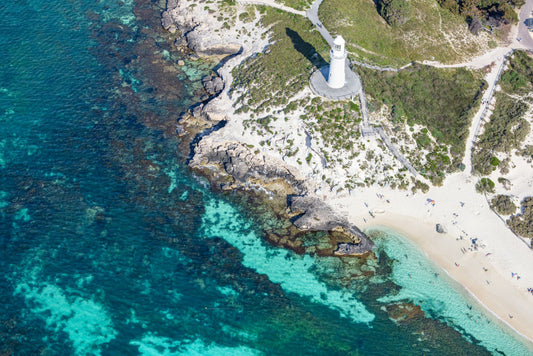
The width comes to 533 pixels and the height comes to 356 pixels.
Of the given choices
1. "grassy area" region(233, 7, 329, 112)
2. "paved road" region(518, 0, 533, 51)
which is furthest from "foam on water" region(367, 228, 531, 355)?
"paved road" region(518, 0, 533, 51)

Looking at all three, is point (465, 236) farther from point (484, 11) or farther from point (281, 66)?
point (484, 11)

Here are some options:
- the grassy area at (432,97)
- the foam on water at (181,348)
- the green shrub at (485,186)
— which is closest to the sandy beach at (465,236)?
the green shrub at (485,186)

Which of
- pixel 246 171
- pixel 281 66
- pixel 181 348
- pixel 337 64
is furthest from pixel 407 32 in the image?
pixel 181 348

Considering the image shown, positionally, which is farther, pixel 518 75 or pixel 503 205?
pixel 518 75

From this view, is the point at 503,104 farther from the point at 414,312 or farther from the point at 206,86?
the point at 206,86

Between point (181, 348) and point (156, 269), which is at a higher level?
point (156, 269)

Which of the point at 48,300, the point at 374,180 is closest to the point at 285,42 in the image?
the point at 374,180
